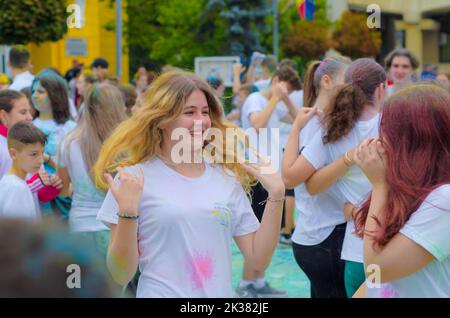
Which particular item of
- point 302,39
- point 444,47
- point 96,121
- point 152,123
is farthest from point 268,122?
point 444,47

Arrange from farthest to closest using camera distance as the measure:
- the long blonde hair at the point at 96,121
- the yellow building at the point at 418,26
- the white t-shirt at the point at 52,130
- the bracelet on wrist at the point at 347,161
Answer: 1. the yellow building at the point at 418,26
2. the white t-shirt at the point at 52,130
3. the long blonde hair at the point at 96,121
4. the bracelet on wrist at the point at 347,161

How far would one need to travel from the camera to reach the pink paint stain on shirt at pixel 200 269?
2377mm

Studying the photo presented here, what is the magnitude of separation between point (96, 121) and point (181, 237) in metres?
1.74

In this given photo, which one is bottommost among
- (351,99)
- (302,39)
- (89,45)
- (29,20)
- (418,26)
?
(351,99)

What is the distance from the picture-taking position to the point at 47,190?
404cm

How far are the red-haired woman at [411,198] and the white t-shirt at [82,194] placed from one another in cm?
202

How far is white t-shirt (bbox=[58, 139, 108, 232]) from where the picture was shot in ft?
12.6

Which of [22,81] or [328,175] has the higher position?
[22,81]

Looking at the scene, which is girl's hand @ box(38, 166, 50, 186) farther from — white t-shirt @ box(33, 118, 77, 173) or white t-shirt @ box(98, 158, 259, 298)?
white t-shirt @ box(98, 158, 259, 298)

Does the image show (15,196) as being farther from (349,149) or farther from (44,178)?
(349,149)

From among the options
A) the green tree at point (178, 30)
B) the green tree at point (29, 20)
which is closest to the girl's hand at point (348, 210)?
the green tree at point (29, 20)

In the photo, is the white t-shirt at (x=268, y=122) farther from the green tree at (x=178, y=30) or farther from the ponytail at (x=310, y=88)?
the green tree at (x=178, y=30)

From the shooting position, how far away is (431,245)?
205cm
